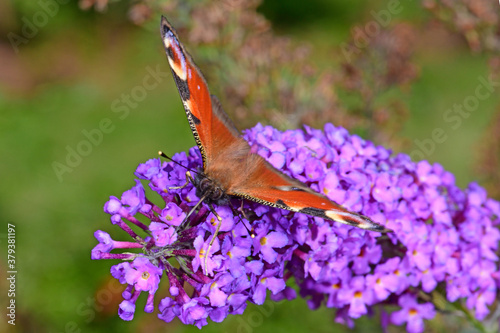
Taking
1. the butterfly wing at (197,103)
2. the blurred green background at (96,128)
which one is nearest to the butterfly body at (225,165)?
the butterfly wing at (197,103)

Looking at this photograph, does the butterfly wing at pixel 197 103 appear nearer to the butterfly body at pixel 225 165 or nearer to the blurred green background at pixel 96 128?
the butterfly body at pixel 225 165

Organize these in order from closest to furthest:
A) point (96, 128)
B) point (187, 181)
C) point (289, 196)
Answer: point (289, 196) → point (187, 181) → point (96, 128)

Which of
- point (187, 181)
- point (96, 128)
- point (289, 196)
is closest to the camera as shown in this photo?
point (289, 196)

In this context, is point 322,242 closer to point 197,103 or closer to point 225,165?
point 225,165

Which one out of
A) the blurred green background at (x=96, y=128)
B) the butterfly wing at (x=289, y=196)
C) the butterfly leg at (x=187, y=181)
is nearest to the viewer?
the butterfly wing at (x=289, y=196)

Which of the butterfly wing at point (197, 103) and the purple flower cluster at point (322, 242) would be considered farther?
the butterfly wing at point (197, 103)

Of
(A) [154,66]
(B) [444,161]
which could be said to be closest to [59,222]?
(A) [154,66]

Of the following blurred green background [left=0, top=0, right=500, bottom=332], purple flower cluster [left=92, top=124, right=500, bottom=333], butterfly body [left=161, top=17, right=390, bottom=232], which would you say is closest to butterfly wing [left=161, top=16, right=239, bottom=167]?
butterfly body [left=161, top=17, right=390, bottom=232]

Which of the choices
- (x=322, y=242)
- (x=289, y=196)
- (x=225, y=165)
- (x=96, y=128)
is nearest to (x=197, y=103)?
(x=225, y=165)
